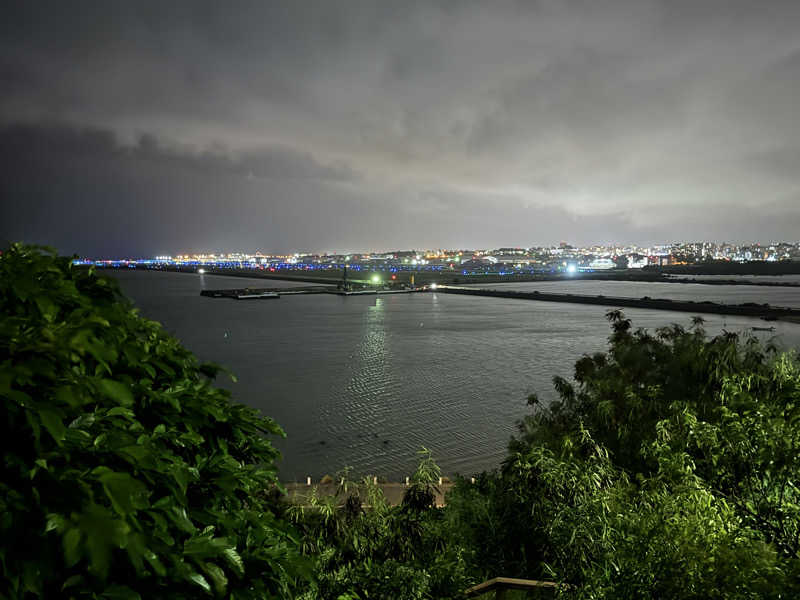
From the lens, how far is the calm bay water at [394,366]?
24.0m

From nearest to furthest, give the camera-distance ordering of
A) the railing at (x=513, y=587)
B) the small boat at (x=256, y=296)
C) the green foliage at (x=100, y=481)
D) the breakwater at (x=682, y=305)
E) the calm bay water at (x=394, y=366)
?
the green foliage at (x=100, y=481), the railing at (x=513, y=587), the calm bay water at (x=394, y=366), the breakwater at (x=682, y=305), the small boat at (x=256, y=296)

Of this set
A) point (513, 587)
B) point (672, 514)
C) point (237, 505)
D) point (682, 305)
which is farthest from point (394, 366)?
point (682, 305)

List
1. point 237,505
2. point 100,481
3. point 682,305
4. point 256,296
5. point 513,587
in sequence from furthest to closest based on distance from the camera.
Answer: point 256,296
point 682,305
point 513,587
point 237,505
point 100,481

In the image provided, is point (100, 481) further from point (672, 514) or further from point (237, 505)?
point (672, 514)

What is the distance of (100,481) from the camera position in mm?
2002

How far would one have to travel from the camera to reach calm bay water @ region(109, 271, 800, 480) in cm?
2397

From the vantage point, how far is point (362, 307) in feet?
264

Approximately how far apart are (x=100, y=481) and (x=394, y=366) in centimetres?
3821

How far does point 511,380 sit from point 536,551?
2750cm

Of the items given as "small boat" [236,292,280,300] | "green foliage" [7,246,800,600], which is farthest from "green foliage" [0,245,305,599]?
"small boat" [236,292,280,300]

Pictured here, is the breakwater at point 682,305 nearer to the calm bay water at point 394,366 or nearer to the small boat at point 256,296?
the calm bay water at point 394,366

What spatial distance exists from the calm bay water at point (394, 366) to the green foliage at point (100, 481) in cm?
1377

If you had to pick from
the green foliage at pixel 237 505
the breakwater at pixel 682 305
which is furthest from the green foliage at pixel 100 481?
the breakwater at pixel 682 305

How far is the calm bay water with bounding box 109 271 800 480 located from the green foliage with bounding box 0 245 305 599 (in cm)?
1377
